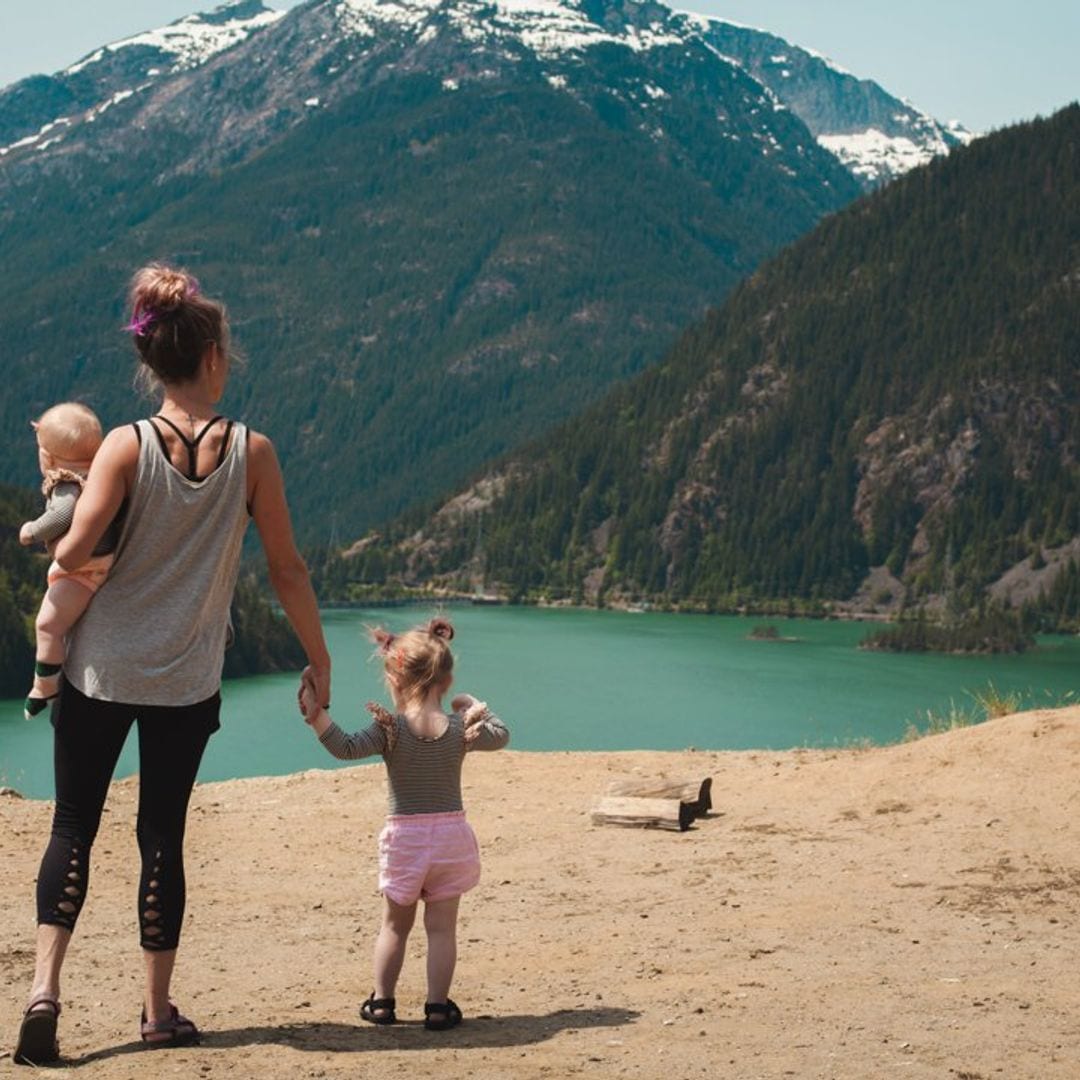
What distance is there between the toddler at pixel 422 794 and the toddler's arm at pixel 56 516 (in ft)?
5.09

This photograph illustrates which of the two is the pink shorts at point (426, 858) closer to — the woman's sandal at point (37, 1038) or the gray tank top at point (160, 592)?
the gray tank top at point (160, 592)

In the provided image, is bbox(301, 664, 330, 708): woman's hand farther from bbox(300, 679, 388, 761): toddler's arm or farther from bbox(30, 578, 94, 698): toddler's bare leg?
bbox(30, 578, 94, 698): toddler's bare leg

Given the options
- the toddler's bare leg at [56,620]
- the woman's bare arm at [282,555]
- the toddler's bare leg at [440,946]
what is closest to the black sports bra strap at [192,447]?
the woman's bare arm at [282,555]

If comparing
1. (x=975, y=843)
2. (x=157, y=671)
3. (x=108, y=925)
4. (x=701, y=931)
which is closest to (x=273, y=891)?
(x=108, y=925)

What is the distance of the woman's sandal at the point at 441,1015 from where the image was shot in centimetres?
912

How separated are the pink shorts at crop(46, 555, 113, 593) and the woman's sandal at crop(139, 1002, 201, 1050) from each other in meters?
1.82

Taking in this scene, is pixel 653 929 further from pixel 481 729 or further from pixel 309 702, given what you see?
pixel 309 702

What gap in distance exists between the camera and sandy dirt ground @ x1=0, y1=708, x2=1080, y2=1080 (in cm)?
860

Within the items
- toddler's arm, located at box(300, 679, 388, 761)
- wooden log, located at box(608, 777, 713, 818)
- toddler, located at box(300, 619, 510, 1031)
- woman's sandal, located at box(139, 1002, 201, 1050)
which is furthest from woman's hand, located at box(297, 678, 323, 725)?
wooden log, located at box(608, 777, 713, 818)

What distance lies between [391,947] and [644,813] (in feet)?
21.9

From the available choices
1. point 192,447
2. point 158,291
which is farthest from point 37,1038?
point 158,291

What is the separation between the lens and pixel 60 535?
845 cm

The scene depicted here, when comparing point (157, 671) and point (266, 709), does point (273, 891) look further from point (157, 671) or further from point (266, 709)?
point (266, 709)

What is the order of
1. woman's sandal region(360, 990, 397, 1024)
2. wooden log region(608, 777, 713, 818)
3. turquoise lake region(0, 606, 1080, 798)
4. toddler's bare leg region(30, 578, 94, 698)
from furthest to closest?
turquoise lake region(0, 606, 1080, 798) → wooden log region(608, 777, 713, 818) → woman's sandal region(360, 990, 397, 1024) → toddler's bare leg region(30, 578, 94, 698)
